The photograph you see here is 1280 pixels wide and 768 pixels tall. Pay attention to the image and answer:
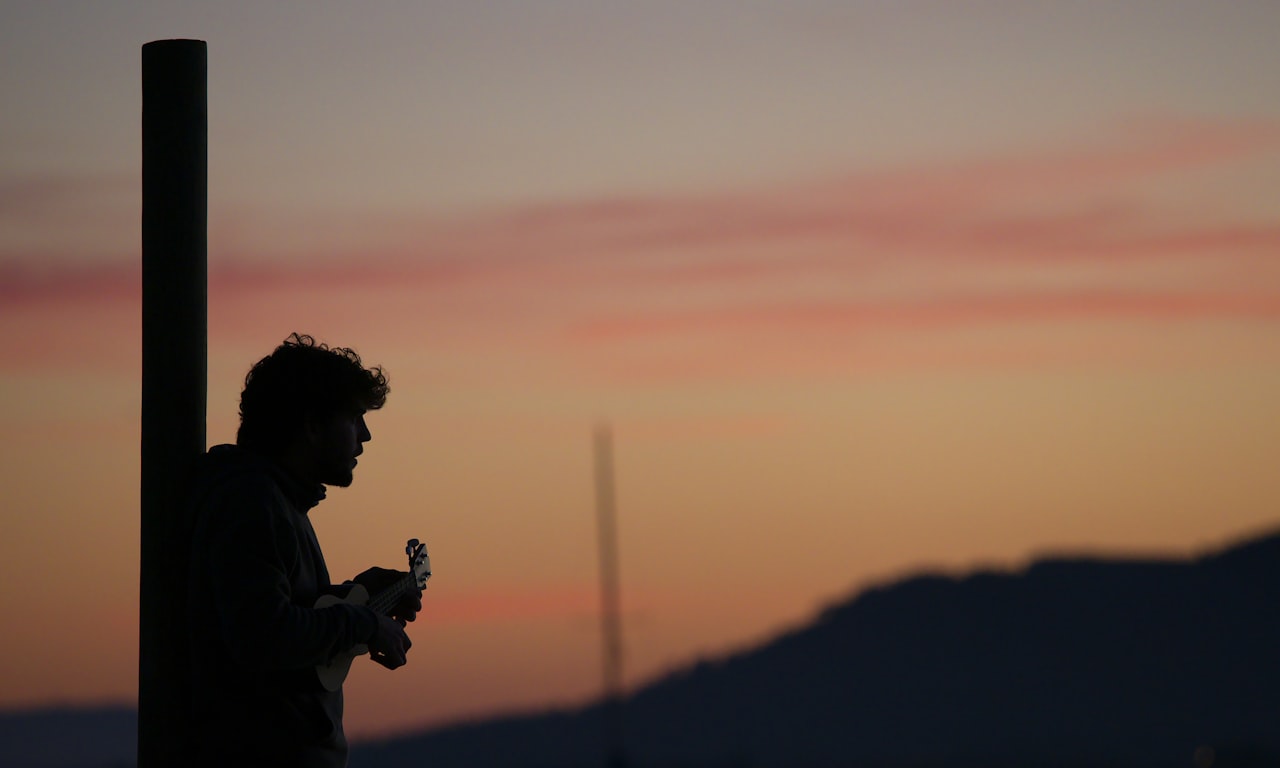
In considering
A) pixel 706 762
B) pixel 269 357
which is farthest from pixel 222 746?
pixel 706 762

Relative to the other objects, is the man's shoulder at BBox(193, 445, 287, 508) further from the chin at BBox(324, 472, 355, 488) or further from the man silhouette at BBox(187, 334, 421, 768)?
the chin at BBox(324, 472, 355, 488)

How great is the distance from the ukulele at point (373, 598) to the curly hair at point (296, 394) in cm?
42

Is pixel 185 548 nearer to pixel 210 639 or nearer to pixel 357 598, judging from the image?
pixel 210 639

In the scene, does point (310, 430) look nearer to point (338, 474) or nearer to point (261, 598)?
point (338, 474)

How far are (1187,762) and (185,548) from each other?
202046mm

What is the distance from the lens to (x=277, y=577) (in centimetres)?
494

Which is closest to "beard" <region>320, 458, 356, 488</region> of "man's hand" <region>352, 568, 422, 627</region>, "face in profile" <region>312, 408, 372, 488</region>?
"face in profile" <region>312, 408, 372, 488</region>

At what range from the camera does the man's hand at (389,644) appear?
5.13 meters

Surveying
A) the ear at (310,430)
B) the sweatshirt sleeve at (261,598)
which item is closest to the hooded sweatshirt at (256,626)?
the sweatshirt sleeve at (261,598)

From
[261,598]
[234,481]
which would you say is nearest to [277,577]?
[261,598]

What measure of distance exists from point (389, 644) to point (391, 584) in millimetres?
700

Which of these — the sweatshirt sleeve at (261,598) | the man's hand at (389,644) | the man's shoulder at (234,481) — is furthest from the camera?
the man's hand at (389,644)

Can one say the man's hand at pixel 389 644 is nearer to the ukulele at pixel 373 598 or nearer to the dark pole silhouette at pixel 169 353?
the ukulele at pixel 373 598

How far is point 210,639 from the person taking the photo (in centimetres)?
500
